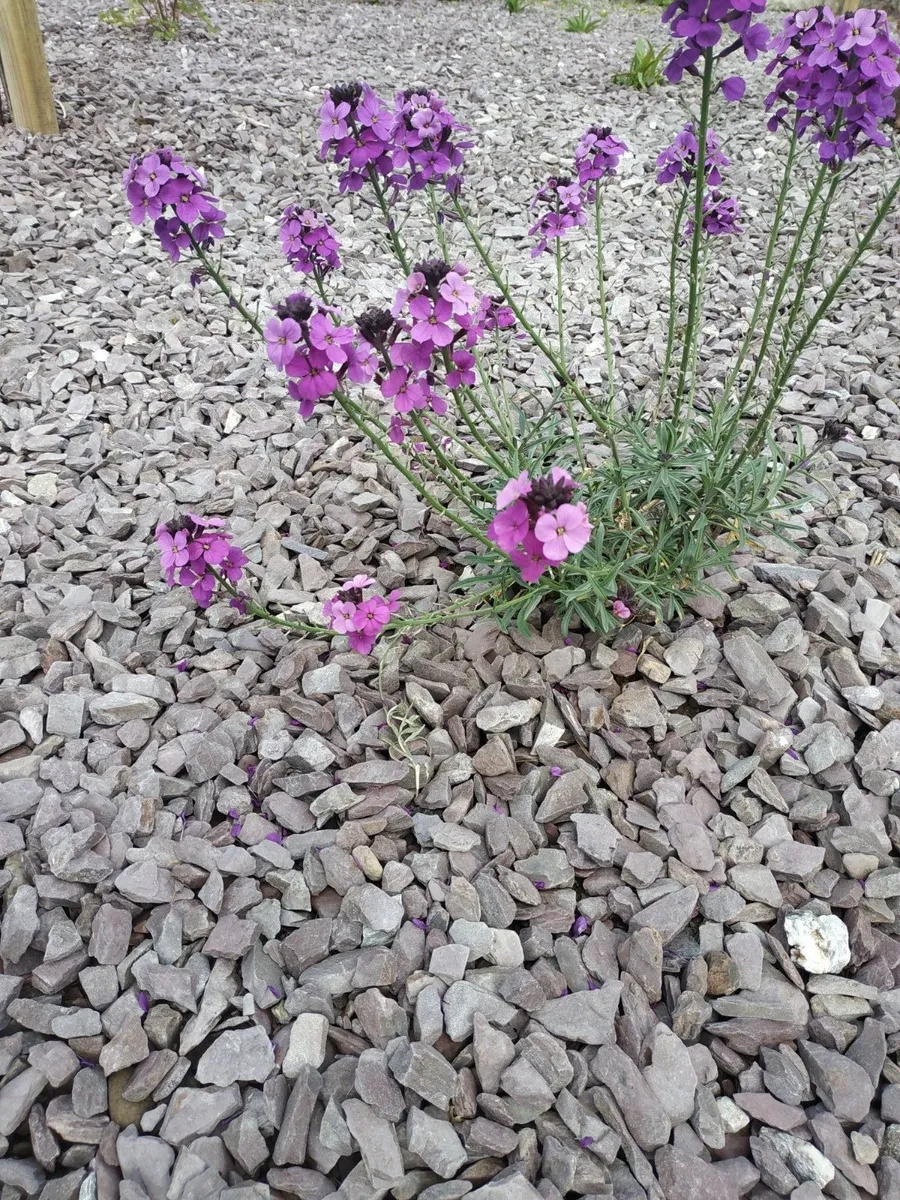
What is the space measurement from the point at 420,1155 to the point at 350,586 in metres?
1.24

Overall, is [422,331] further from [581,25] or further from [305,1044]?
[581,25]

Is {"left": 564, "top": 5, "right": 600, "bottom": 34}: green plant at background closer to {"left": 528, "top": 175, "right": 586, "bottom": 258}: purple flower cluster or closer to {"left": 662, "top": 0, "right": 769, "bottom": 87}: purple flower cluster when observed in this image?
{"left": 528, "top": 175, "right": 586, "bottom": 258}: purple flower cluster

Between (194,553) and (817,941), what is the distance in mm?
1762

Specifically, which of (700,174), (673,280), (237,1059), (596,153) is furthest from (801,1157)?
(596,153)

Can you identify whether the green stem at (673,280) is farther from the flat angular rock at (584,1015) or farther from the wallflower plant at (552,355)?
the flat angular rock at (584,1015)

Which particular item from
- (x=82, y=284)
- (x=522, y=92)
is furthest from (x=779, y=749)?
(x=522, y=92)

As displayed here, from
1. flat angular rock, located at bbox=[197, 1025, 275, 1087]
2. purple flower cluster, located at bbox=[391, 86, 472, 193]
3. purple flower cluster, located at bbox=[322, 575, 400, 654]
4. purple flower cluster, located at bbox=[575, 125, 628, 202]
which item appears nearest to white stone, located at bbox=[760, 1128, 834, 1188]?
flat angular rock, located at bbox=[197, 1025, 275, 1087]

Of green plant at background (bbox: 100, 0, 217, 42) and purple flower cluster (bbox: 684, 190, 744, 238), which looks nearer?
purple flower cluster (bbox: 684, 190, 744, 238)

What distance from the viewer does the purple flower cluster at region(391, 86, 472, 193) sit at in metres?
2.24

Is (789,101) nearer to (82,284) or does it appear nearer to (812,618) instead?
(812,618)

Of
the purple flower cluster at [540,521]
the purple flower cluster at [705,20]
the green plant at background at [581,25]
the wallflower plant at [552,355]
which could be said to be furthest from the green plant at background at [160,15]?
the purple flower cluster at [540,521]

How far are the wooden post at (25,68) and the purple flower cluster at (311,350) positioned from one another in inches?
187

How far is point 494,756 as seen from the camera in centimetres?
228

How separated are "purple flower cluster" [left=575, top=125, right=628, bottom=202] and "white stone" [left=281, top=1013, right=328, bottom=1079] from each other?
2.36 meters
